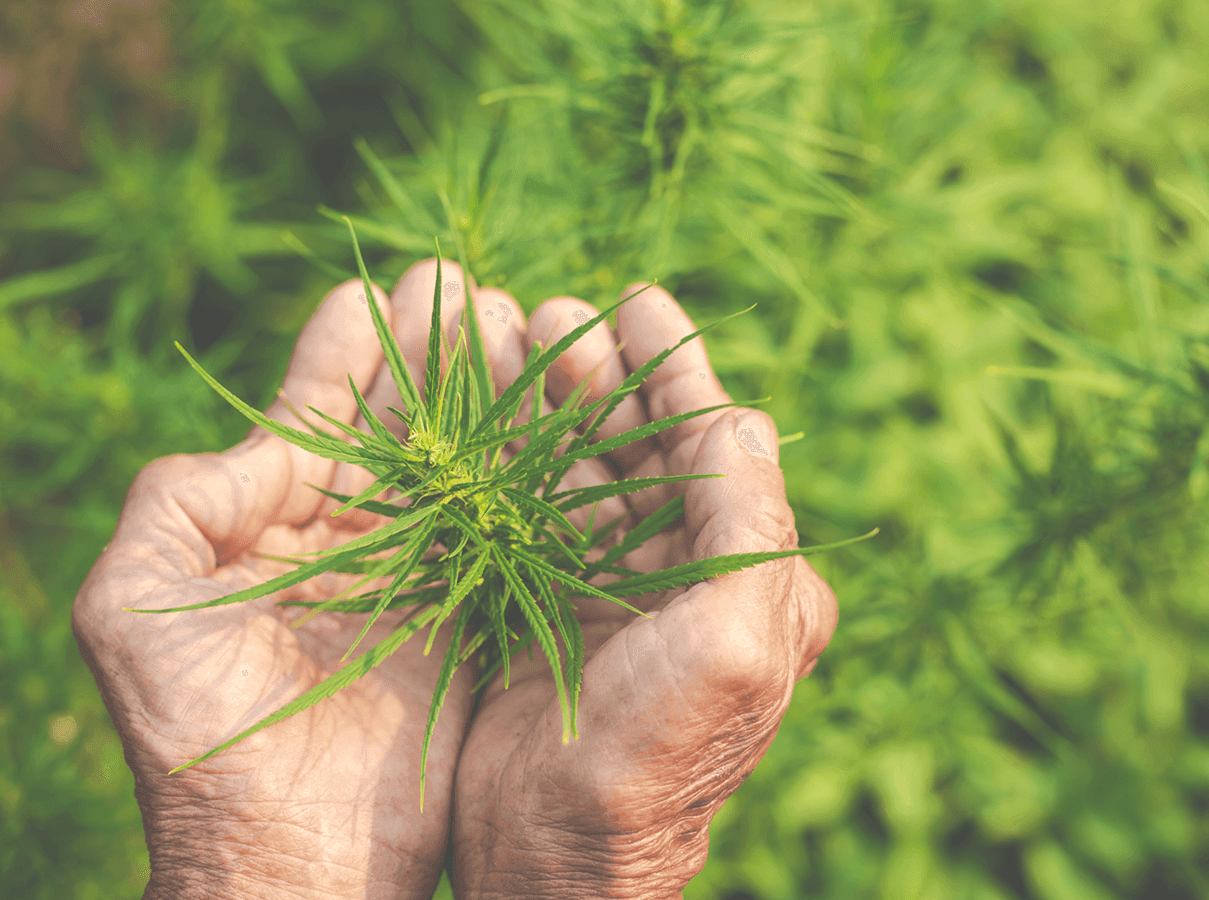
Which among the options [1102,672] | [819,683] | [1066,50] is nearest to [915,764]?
[819,683]

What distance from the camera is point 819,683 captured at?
2.16 metres

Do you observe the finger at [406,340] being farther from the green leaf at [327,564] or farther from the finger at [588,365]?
the green leaf at [327,564]

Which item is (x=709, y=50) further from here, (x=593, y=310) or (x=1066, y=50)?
(x=1066, y=50)

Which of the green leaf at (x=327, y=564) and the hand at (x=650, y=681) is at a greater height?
the green leaf at (x=327, y=564)

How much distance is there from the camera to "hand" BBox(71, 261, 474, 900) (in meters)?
1.17

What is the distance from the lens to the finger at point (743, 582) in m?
1.04

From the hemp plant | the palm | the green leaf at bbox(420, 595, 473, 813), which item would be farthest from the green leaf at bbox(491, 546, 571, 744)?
the palm

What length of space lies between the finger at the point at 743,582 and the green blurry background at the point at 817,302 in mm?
494

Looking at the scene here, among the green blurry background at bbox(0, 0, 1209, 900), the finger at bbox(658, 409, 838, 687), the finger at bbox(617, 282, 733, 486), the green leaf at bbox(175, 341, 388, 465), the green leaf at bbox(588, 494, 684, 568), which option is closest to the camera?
the green leaf at bbox(175, 341, 388, 465)

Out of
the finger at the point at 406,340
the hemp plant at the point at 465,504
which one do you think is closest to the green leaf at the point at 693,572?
the hemp plant at the point at 465,504

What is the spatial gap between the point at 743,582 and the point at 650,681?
19 centimetres

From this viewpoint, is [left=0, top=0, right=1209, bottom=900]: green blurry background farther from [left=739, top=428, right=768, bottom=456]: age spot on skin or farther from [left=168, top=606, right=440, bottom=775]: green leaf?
[left=168, top=606, right=440, bottom=775]: green leaf

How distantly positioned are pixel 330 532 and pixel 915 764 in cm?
175

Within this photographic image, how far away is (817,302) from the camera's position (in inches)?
62.2
